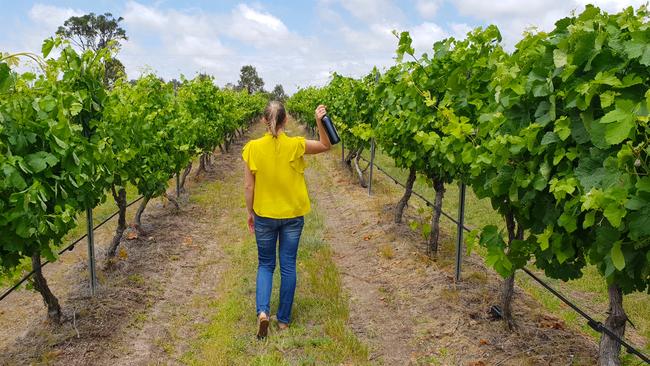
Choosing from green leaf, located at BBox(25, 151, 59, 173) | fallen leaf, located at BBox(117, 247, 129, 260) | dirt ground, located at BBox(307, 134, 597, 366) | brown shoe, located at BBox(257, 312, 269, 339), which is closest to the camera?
green leaf, located at BBox(25, 151, 59, 173)

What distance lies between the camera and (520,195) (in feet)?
10.8

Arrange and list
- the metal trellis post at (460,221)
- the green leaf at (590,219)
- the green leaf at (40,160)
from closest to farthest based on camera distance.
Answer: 1. the green leaf at (590,219)
2. the green leaf at (40,160)
3. the metal trellis post at (460,221)

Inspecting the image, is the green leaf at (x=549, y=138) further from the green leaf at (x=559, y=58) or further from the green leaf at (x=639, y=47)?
the green leaf at (x=639, y=47)

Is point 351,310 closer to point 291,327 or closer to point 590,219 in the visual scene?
point 291,327

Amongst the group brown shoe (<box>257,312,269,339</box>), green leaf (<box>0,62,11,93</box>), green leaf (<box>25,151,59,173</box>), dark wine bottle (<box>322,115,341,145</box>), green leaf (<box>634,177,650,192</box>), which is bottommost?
brown shoe (<box>257,312,269,339</box>)

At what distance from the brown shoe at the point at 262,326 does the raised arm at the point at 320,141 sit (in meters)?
1.46

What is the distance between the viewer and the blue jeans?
4.43 metres

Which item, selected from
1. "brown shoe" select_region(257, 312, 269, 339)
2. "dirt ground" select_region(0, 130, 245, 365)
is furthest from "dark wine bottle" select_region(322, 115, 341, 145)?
"dirt ground" select_region(0, 130, 245, 365)

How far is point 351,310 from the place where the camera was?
521 centimetres

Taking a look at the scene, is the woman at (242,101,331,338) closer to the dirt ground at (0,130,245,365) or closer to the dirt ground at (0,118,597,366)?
the dirt ground at (0,118,597,366)

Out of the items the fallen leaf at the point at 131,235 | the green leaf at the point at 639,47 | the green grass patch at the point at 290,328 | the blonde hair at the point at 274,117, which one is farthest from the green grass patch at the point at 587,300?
the fallen leaf at the point at 131,235

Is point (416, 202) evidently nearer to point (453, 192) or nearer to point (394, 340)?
point (453, 192)

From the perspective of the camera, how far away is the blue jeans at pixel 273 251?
443cm

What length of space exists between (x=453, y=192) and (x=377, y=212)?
446 cm
